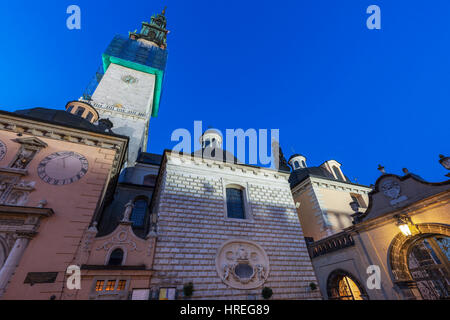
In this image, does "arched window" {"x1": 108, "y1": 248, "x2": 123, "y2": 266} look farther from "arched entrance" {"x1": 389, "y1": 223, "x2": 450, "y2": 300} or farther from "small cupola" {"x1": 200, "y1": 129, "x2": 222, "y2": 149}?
"small cupola" {"x1": 200, "y1": 129, "x2": 222, "y2": 149}

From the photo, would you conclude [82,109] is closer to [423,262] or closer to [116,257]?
[116,257]

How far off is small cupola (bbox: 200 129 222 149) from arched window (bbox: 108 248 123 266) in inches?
574

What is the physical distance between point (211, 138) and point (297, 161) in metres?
11.2

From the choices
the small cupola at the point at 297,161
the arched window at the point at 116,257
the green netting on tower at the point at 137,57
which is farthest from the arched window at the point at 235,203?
the green netting on tower at the point at 137,57

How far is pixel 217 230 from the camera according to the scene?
11.4 meters

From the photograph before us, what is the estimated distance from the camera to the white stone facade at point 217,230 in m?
9.66

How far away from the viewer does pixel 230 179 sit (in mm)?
14148

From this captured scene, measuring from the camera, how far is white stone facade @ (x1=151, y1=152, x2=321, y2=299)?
966 cm

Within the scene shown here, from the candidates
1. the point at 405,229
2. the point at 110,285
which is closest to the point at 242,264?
the point at 110,285

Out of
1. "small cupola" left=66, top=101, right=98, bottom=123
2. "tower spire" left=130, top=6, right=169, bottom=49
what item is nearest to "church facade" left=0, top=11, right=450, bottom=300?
"small cupola" left=66, top=101, right=98, bottom=123

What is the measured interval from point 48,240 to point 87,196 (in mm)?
2293

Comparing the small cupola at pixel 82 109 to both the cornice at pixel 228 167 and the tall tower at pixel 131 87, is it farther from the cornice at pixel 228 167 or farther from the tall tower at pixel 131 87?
the cornice at pixel 228 167
